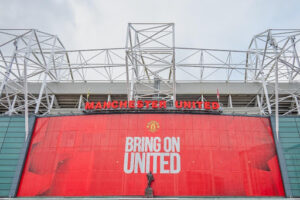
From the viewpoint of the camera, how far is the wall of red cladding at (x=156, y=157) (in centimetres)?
3108

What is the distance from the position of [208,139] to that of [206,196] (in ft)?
25.8

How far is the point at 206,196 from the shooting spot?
30375 mm

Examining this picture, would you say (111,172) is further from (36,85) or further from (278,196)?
(36,85)

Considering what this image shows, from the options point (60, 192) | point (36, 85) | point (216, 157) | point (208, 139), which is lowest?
point (60, 192)

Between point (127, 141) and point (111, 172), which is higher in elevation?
point (127, 141)

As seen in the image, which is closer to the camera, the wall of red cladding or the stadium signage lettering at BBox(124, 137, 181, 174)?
the wall of red cladding

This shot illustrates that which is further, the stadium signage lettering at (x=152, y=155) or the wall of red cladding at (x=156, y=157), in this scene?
the stadium signage lettering at (x=152, y=155)

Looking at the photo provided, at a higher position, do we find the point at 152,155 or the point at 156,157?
the point at 152,155

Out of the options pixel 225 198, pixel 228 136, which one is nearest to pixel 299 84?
pixel 228 136

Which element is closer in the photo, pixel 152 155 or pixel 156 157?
pixel 156 157

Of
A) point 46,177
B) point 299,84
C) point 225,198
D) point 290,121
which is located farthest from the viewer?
point 299,84

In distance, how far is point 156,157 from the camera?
106 ft

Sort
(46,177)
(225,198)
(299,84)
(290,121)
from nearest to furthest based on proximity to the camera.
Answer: (225,198) → (46,177) → (290,121) → (299,84)

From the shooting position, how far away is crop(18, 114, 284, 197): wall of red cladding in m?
31.1
